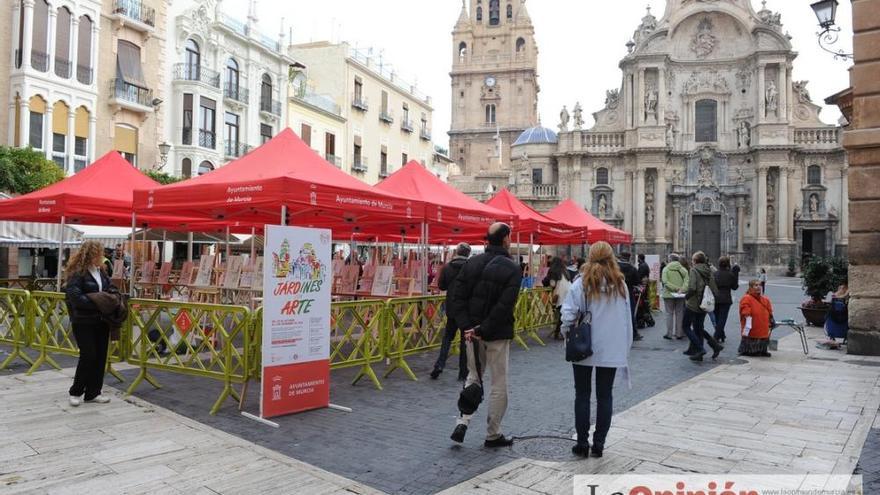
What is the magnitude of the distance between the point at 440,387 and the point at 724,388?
379 cm

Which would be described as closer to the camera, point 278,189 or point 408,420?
point 408,420

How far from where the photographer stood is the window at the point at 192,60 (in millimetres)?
28938

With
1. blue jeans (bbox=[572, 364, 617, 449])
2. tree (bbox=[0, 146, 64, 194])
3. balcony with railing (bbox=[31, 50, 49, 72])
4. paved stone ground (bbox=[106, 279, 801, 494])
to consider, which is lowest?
paved stone ground (bbox=[106, 279, 801, 494])

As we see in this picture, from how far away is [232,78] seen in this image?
104ft

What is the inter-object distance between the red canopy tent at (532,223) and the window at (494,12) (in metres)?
60.9

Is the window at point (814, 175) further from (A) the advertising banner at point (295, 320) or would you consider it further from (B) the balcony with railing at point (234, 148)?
(A) the advertising banner at point (295, 320)

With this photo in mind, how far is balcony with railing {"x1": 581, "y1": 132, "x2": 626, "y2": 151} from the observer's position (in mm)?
47688

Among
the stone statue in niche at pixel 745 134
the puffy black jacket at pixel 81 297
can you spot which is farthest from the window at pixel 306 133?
the stone statue in niche at pixel 745 134

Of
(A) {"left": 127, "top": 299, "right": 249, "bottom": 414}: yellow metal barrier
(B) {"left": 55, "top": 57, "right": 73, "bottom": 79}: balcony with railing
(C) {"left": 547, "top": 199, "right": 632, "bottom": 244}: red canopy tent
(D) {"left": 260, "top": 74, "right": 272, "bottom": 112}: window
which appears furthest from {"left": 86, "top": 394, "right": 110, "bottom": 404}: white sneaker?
(D) {"left": 260, "top": 74, "right": 272, "bottom": 112}: window

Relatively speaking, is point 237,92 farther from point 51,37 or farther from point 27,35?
point 27,35

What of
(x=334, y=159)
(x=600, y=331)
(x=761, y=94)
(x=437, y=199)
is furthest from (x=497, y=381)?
(x=761, y=94)

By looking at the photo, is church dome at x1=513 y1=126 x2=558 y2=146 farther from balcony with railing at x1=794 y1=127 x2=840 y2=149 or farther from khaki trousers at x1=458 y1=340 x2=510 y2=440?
khaki trousers at x1=458 y1=340 x2=510 y2=440

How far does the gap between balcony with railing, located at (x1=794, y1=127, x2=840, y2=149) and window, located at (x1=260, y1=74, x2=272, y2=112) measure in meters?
35.3

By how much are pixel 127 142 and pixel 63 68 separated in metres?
3.84
